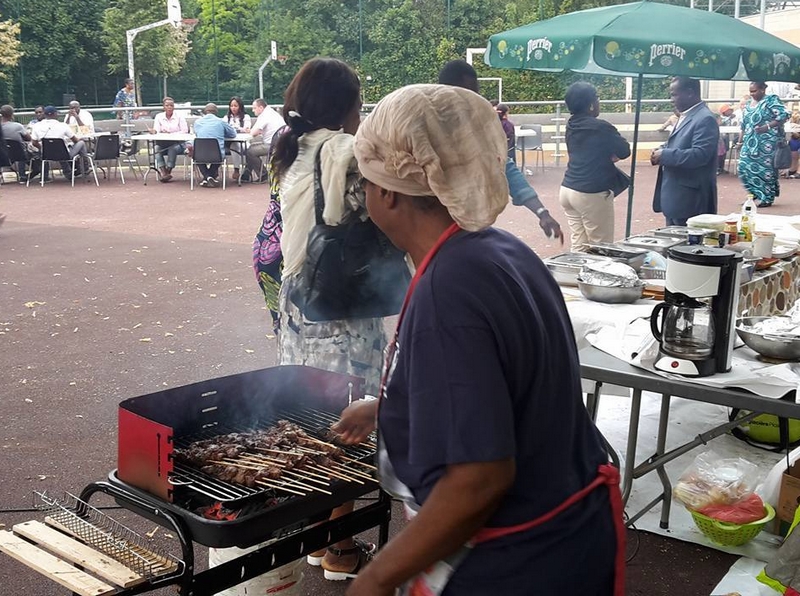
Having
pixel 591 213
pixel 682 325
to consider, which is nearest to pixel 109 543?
pixel 682 325

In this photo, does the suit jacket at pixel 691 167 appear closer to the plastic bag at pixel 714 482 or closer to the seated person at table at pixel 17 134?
the plastic bag at pixel 714 482

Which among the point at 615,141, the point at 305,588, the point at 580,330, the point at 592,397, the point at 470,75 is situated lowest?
the point at 305,588

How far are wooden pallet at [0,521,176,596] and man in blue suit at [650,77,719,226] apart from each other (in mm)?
6146

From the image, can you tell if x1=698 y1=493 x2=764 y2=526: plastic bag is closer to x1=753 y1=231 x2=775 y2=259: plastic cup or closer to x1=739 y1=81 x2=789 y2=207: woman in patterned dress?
x1=753 y1=231 x2=775 y2=259: plastic cup

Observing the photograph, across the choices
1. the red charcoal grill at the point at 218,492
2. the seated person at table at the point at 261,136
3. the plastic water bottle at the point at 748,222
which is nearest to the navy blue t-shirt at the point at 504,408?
the red charcoal grill at the point at 218,492

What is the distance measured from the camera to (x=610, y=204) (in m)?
7.84

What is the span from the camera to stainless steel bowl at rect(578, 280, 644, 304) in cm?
422

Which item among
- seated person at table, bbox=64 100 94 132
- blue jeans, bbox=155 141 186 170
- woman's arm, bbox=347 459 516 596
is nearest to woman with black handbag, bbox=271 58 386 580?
woman's arm, bbox=347 459 516 596

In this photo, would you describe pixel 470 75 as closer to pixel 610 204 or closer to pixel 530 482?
pixel 610 204

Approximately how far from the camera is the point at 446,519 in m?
1.57

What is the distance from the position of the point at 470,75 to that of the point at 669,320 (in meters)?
2.75

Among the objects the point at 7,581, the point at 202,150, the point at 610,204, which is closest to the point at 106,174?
the point at 202,150

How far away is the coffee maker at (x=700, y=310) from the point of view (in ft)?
10.2

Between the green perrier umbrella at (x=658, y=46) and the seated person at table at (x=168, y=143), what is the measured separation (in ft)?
39.5
